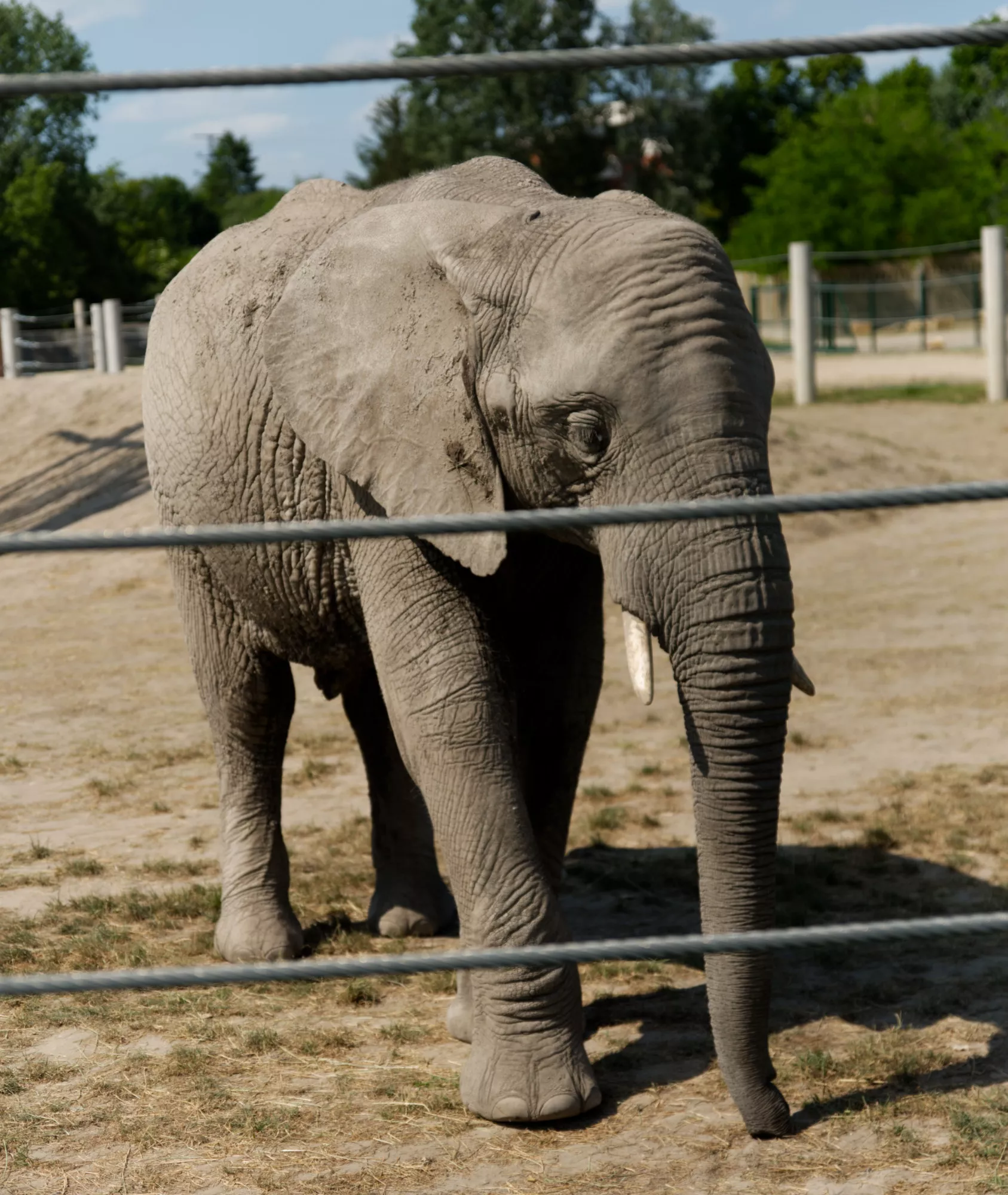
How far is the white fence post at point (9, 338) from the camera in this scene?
21.7 m

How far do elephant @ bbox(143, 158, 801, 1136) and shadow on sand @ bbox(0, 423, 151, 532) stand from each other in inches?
374

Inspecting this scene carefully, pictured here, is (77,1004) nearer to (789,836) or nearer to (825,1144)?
(825,1144)

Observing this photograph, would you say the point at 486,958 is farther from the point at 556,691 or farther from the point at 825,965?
the point at 825,965

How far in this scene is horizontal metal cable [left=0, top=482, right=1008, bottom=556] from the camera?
6.24 feet

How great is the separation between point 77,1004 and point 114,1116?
755mm

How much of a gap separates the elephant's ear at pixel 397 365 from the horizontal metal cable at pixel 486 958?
1635mm

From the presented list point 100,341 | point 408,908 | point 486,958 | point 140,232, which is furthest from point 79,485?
point 140,232

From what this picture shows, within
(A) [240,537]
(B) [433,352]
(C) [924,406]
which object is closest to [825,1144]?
(B) [433,352]

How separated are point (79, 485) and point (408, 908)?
414 inches

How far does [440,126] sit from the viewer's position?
50250mm

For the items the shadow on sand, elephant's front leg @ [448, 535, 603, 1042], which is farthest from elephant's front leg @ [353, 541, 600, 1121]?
the shadow on sand

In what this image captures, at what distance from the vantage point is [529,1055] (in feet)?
12.1

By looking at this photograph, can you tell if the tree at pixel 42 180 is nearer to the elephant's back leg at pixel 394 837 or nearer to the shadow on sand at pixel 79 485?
the shadow on sand at pixel 79 485

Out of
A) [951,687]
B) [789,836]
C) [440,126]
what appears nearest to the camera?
[789,836]
